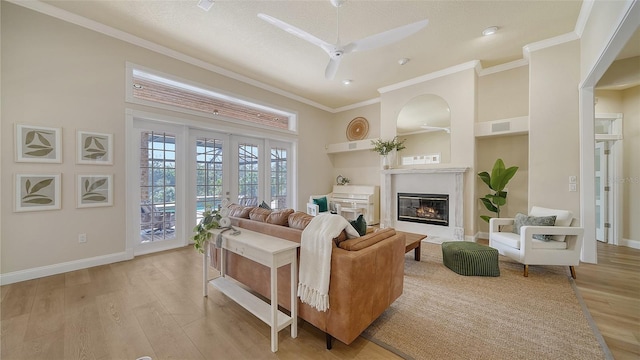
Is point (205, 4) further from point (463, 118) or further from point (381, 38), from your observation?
point (463, 118)

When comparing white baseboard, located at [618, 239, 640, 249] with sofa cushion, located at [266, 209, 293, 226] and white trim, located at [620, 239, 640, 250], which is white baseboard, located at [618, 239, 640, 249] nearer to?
white trim, located at [620, 239, 640, 250]

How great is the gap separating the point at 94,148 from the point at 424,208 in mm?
5732

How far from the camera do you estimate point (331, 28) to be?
3.27 meters

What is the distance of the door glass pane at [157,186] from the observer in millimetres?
3758

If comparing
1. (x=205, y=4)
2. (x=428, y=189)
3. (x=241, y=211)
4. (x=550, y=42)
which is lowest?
(x=241, y=211)

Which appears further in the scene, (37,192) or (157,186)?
(157,186)

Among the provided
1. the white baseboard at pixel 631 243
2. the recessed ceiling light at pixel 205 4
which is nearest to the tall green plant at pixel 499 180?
the white baseboard at pixel 631 243

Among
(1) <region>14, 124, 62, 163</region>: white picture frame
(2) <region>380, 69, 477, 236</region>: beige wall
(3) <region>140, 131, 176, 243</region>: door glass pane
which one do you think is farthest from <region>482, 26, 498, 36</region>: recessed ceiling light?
(1) <region>14, 124, 62, 163</region>: white picture frame

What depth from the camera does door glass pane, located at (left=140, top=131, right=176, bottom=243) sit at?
12.3 ft

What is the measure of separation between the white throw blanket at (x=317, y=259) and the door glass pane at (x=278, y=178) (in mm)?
3951

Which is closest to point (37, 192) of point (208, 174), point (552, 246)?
point (208, 174)

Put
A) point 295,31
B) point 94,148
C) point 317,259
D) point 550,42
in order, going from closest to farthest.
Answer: point 317,259 < point 295,31 < point 94,148 < point 550,42

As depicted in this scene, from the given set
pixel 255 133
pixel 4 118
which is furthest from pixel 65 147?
pixel 255 133

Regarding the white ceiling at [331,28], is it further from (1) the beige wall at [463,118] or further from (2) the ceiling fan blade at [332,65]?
(2) the ceiling fan blade at [332,65]
